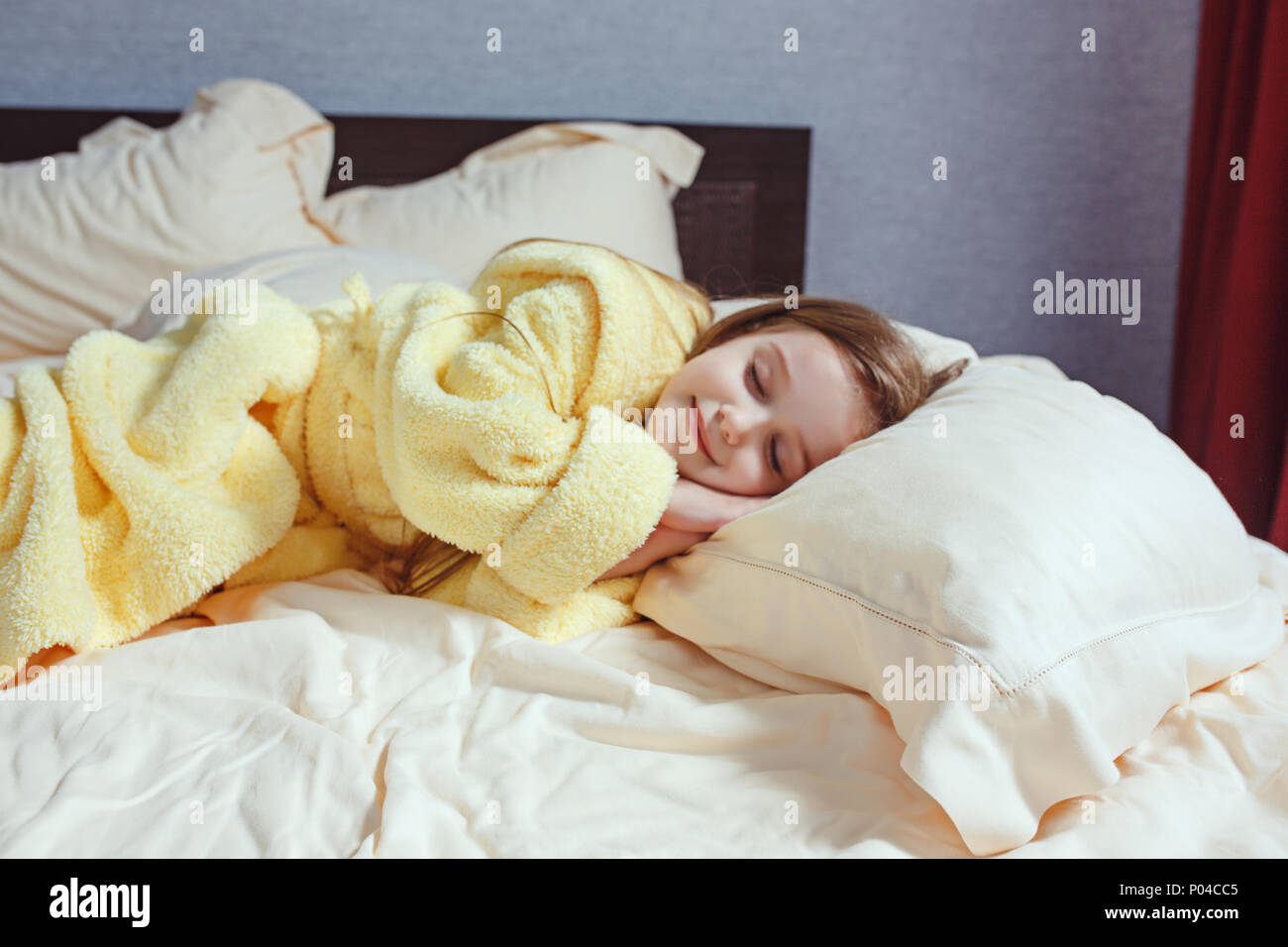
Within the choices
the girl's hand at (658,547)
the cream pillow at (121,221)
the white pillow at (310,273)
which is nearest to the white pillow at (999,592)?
the girl's hand at (658,547)

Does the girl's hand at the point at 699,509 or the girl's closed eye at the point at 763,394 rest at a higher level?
the girl's closed eye at the point at 763,394

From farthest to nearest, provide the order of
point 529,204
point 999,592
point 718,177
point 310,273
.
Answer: point 718,177, point 529,204, point 310,273, point 999,592

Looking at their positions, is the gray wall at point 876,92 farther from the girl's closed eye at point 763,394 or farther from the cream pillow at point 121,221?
the girl's closed eye at point 763,394

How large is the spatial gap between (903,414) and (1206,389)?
1.26m

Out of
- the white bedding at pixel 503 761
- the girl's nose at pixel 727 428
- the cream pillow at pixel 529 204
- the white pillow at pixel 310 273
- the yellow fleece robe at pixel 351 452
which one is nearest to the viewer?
the white bedding at pixel 503 761

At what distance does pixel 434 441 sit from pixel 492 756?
334 mm

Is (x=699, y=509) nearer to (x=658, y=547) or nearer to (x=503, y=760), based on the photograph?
(x=658, y=547)

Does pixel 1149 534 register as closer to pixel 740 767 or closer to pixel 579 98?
pixel 740 767

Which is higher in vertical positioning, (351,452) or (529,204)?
(529,204)

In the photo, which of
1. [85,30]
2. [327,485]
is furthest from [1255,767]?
[85,30]

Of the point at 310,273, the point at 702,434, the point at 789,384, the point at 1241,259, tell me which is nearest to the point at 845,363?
the point at 789,384

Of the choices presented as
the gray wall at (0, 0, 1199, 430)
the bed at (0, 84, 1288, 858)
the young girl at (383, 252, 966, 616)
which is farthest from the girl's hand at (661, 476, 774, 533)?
the gray wall at (0, 0, 1199, 430)

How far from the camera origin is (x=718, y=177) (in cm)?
216

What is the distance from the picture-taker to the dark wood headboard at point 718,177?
6.77 feet
